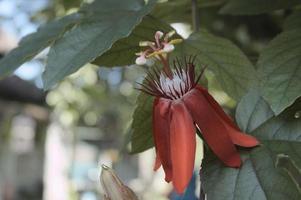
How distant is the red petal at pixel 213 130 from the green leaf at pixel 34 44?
134 mm

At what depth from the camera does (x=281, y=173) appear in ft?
1.42

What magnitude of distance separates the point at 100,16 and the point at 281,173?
0.20 meters

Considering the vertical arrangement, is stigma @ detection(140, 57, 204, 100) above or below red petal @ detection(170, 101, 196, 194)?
above

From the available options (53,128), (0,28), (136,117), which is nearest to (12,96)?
(0,28)

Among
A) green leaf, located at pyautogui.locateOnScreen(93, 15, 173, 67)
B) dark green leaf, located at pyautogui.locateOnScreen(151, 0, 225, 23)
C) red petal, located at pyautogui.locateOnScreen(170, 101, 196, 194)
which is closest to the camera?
red petal, located at pyautogui.locateOnScreen(170, 101, 196, 194)

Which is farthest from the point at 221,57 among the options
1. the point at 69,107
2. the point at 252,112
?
the point at 69,107

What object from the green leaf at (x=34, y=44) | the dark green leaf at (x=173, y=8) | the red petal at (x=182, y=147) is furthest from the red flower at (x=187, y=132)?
the dark green leaf at (x=173, y=8)

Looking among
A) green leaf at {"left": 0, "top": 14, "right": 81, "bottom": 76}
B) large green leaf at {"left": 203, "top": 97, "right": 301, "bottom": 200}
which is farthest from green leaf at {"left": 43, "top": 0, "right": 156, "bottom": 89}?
large green leaf at {"left": 203, "top": 97, "right": 301, "bottom": 200}

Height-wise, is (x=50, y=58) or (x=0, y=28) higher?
(x=0, y=28)

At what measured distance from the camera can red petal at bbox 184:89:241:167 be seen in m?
0.44

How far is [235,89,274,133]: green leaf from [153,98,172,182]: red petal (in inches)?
3.0

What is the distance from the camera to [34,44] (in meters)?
0.52

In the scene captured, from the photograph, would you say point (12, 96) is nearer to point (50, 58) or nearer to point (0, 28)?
point (0, 28)

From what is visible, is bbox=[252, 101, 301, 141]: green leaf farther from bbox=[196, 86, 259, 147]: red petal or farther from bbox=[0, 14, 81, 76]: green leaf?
bbox=[0, 14, 81, 76]: green leaf
